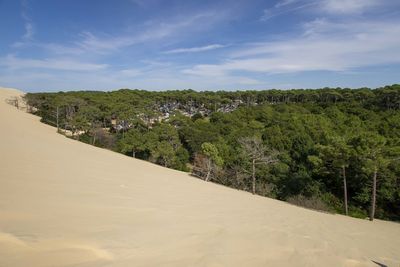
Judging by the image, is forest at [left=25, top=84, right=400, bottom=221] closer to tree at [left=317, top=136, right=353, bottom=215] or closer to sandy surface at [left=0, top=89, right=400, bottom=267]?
tree at [left=317, top=136, right=353, bottom=215]

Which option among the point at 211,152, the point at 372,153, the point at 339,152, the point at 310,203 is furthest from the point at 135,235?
the point at 211,152

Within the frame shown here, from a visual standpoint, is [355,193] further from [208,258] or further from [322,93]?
[322,93]

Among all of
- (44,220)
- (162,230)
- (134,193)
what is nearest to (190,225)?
(162,230)

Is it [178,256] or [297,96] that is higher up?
[297,96]

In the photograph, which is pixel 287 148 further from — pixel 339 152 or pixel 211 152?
pixel 339 152

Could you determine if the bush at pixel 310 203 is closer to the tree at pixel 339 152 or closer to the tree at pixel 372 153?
the tree at pixel 339 152

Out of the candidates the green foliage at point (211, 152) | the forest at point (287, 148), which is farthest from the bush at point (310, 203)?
the green foliage at point (211, 152)

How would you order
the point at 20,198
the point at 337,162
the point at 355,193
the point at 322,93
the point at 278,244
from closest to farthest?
1. the point at 278,244
2. the point at 20,198
3. the point at 337,162
4. the point at 355,193
5. the point at 322,93

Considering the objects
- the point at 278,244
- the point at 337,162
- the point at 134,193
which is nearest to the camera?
the point at 278,244
